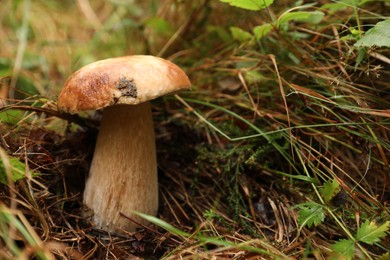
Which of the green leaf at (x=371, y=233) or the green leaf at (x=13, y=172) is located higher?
the green leaf at (x=13, y=172)

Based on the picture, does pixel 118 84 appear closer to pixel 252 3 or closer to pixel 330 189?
pixel 252 3

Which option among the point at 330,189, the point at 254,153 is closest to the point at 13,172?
the point at 254,153

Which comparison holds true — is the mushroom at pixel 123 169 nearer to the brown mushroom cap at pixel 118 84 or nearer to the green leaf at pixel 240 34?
the brown mushroom cap at pixel 118 84

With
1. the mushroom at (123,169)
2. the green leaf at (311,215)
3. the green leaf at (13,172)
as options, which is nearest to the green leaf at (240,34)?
the mushroom at (123,169)

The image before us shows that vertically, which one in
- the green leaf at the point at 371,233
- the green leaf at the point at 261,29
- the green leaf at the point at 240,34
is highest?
the green leaf at the point at 261,29

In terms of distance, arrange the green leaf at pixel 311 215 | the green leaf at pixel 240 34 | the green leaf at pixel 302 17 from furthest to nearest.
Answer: the green leaf at pixel 240 34 < the green leaf at pixel 302 17 < the green leaf at pixel 311 215

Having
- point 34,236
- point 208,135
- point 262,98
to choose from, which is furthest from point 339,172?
point 34,236

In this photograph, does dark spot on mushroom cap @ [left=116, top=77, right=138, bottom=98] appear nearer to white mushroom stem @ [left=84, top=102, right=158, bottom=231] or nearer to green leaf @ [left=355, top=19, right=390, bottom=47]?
white mushroom stem @ [left=84, top=102, right=158, bottom=231]
